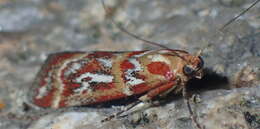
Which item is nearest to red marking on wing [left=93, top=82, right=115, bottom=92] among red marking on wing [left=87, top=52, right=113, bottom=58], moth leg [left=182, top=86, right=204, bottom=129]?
red marking on wing [left=87, top=52, right=113, bottom=58]

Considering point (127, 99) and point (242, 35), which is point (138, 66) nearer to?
point (127, 99)

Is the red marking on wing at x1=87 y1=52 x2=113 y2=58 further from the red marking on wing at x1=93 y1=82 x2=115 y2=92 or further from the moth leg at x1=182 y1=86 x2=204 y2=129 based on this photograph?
the moth leg at x1=182 y1=86 x2=204 y2=129

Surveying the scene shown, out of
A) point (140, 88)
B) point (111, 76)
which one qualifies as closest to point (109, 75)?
point (111, 76)

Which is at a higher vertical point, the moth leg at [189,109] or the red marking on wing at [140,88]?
the red marking on wing at [140,88]

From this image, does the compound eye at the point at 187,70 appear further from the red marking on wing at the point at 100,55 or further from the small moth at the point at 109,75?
the red marking on wing at the point at 100,55

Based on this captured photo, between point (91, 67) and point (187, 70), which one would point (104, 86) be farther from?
point (187, 70)

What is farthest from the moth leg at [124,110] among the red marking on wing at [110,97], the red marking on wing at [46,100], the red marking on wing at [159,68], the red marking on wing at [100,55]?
the red marking on wing at [46,100]

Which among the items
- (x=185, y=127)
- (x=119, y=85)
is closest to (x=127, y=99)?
(x=119, y=85)

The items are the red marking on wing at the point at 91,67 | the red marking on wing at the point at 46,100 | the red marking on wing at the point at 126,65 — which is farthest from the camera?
the red marking on wing at the point at 46,100
